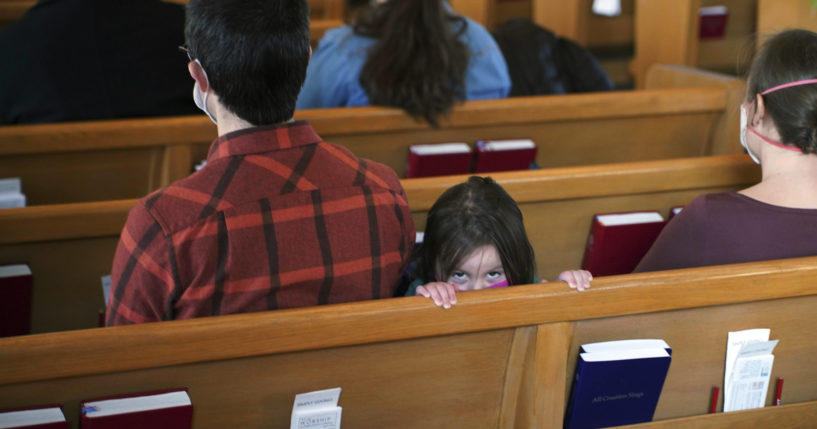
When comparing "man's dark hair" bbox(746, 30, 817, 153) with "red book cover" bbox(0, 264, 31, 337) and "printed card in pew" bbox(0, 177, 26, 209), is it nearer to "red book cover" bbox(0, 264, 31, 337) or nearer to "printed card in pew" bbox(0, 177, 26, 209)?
"red book cover" bbox(0, 264, 31, 337)

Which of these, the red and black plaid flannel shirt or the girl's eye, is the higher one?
the red and black plaid flannel shirt

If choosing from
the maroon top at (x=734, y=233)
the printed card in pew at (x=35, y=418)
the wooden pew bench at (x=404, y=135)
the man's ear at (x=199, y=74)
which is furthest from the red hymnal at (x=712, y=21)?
the printed card in pew at (x=35, y=418)

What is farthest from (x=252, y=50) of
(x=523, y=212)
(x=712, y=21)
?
(x=712, y=21)

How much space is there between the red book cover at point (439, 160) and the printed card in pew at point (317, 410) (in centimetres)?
124

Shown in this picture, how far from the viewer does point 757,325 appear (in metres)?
1.67

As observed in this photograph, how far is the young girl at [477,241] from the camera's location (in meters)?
1.85

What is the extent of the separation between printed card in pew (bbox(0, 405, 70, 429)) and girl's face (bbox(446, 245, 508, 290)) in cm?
88

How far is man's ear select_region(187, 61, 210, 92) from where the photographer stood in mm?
1470

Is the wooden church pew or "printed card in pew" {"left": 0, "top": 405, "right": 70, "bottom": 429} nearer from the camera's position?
"printed card in pew" {"left": 0, "top": 405, "right": 70, "bottom": 429}

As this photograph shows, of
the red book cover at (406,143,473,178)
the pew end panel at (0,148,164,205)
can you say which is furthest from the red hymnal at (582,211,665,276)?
the pew end panel at (0,148,164,205)

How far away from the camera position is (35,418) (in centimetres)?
127

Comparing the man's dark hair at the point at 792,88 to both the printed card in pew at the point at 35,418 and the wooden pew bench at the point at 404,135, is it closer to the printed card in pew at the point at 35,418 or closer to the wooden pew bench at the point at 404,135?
the wooden pew bench at the point at 404,135

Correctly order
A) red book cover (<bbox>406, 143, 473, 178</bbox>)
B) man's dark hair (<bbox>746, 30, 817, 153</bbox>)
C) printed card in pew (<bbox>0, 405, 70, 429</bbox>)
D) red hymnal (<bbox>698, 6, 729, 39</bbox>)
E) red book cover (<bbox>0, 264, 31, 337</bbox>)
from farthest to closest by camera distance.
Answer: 1. red hymnal (<bbox>698, 6, 729, 39</bbox>)
2. red book cover (<bbox>406, 143, 473, 178</bbox>)
3. man's dark hair (<bbox>746, 30, 817, 153</bbox>)
4. red book cover (<bbox>0, 264, 31, 337</bbox>)
5. printed card in pew (<bbox>0, 405, 70, 429</bbox>)

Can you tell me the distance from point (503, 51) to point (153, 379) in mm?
2491
